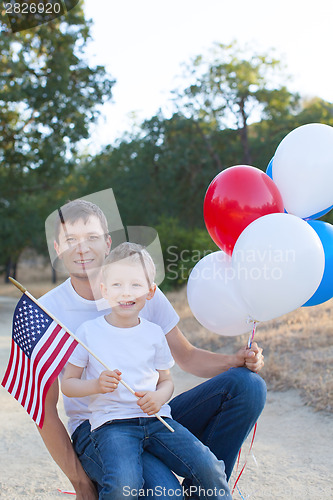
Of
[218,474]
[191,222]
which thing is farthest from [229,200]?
[191,222]

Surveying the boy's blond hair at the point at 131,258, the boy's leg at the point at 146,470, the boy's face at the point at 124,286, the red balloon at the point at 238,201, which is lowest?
the boy's leg at the point at 146,470

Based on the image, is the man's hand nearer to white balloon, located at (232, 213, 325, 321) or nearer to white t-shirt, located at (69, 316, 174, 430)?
white balloon, located at (232, 213, 325, 321)

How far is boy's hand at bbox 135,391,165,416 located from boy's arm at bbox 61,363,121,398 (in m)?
0.14

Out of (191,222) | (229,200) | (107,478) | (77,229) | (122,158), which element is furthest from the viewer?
(122,158)

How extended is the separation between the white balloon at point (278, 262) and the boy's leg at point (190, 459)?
0.69 meters

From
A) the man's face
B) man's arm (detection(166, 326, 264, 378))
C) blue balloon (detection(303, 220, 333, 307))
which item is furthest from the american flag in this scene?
blue balloon (detection(303, 220, 333, 307))

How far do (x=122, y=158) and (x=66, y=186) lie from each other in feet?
9.24

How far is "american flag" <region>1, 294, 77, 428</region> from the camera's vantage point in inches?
82.0

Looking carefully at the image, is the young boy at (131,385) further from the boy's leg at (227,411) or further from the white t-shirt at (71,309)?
the boy's leg at (227,411)

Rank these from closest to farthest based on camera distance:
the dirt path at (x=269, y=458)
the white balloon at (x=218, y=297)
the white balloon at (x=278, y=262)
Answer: the white balloon at (x=278, y=262) → the white balloon at (x=218, y=297) → the dirt path at (x=269, y=458)

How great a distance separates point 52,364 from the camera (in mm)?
2086

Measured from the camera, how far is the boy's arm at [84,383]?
1935 millimetres

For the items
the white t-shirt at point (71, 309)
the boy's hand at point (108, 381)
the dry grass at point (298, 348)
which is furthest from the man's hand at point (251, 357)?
the dry grass at point (298, 348)

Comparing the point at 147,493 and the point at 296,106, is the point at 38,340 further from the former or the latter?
the point at 296,106
